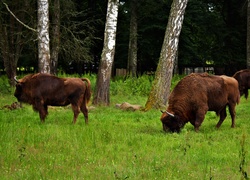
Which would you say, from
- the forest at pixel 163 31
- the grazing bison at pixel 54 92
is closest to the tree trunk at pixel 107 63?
the grazing bison at pixel 54 92

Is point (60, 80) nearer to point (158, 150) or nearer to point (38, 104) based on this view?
point (38, 104)

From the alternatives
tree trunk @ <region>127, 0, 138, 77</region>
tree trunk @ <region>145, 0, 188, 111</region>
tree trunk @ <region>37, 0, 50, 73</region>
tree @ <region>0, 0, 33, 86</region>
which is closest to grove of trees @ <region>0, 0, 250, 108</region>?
tree trunk @ <region>127, 0, 138, 77</region>

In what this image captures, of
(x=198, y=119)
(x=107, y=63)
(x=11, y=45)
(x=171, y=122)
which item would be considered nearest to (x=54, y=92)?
(x=171, y=122)

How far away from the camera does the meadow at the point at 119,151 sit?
7.18 metres

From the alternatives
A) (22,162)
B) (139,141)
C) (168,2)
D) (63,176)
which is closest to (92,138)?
(139,141)

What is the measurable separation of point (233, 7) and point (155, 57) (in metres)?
8.56

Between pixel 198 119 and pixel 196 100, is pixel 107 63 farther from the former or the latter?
pixel 198 119

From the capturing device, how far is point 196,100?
40.2 feet

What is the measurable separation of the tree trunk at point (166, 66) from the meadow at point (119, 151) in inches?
142

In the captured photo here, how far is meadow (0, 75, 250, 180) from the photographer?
7.18m

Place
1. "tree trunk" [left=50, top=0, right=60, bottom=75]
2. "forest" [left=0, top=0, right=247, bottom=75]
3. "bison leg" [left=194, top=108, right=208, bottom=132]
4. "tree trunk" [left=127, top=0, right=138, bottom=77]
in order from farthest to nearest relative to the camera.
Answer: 1. "forest" [left=0, top=0, right=247, bottom=75]
2. "tree trunk" [left=127, top=0, right=138, bottom=77]
3. "tree trunk" [left=50, top=0, right=60, bottom=75]
4. "bison leg" [left=194, top=108, right=208, bottom=132]

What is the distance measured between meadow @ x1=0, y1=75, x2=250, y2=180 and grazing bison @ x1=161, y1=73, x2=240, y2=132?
36 cm

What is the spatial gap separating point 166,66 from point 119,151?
30.0 feet

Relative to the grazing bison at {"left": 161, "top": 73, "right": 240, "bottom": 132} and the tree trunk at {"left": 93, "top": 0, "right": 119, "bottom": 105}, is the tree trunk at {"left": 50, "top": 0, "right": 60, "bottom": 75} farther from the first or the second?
the grazing bison at {"left": 161, "top": 73, "right": 240, "bottom": 132}
